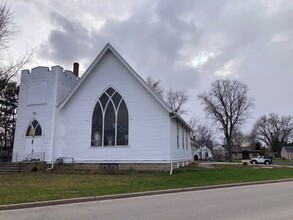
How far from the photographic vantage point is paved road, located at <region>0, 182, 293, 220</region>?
279 inches

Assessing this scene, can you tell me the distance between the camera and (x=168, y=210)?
25.8ft

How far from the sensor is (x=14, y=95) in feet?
133

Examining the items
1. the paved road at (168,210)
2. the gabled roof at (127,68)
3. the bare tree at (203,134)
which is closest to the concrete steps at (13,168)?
the gabled roof at (127,68)

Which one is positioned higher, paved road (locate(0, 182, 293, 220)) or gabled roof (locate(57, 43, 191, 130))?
gabled roof (locate(57, 43, 191, 130))

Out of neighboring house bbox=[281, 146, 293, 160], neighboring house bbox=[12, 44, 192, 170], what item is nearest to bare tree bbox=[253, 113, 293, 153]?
neighboring house bbox=[281, 146, 293, 160]

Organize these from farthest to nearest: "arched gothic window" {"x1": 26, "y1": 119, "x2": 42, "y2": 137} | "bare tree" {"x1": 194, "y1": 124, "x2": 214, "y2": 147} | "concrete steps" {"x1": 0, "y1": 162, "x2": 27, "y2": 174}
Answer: "bare tree" {"x1": 194, "y1": 124, "x2": 214, "y2": 147} → "arched gothic window" {"x1": 26, "y1": 119, "x2": 42, "y2": 137} → "concrete steps" {"x1": 0, "y1": 162, "x2": 27, "y2": 174}

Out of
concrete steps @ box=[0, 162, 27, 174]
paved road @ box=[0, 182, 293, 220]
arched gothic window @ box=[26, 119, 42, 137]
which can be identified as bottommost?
paved road @ box=[0, 182, 293, 220]

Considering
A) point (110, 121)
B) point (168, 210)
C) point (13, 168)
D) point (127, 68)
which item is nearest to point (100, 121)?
point (110, 121)

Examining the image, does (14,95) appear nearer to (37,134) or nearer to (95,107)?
(37,134)

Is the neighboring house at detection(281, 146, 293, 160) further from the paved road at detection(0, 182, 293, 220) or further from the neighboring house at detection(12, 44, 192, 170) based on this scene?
the paved road at detection(0, 182, 293, 220)

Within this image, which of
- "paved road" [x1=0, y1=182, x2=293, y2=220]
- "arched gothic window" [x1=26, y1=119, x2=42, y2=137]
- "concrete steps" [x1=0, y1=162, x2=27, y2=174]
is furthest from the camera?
"arched gothic window" [x1=26, y1=119, x2=42, y2=137]

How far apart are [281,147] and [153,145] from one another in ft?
311

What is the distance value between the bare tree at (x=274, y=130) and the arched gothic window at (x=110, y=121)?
297 ft

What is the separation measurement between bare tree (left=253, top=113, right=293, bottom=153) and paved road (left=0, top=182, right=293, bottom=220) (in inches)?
3863
